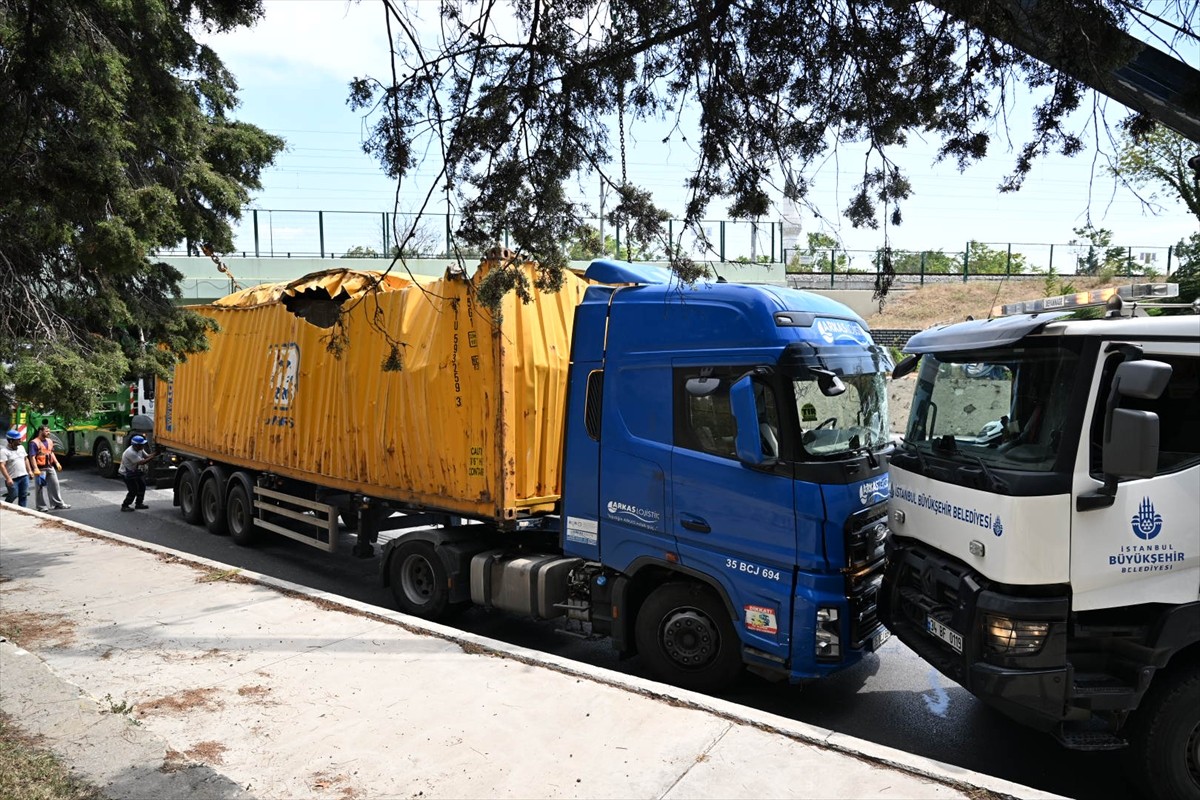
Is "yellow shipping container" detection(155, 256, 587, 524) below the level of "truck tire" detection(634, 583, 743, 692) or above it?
above

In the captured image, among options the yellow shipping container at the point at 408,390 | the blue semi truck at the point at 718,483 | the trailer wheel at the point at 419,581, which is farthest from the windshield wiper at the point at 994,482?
the trailer wheel at the point at 419,581

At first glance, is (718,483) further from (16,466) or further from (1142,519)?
(16,466)

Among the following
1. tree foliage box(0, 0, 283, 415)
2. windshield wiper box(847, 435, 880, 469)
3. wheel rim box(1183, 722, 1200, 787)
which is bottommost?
wheel rim box(1183, 722, 1200, 787)

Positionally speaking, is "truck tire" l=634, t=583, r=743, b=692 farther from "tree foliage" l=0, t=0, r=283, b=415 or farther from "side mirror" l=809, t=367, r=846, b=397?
"tree foliage" l=0, t=0, r=283, b=415

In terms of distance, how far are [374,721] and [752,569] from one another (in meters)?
2.62

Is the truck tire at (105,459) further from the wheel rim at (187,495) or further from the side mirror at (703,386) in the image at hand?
the side mirror at (703,386)

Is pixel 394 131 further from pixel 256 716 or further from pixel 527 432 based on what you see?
pixel 256 716

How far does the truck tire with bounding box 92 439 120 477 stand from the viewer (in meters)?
18.5

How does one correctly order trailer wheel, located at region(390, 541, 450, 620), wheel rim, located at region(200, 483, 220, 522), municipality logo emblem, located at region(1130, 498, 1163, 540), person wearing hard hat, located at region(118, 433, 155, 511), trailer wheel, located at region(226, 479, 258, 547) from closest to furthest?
1. municipality logo emblem, located at region(1130, 498, 1163, 540)
2. trailer wheel, located at region(390, 541, 450, 620)
3. trailer wheel, located at region(226, 479, 258, 547)
4. wheel rim, located at region(200, 483, 220, 522)
5. person wearing hard hat, located at region(118, 433, 155, 511)

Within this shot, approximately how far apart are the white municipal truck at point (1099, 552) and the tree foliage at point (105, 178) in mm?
5651

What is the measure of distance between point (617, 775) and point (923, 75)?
427 cm

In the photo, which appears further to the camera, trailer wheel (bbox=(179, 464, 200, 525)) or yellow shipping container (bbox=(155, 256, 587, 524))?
trailer wheel (bbox=(179, 464, 200, 525))

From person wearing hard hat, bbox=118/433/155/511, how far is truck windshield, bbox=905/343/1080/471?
43.2ft

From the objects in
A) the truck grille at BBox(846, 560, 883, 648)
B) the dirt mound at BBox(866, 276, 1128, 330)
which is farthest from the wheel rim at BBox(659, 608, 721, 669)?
the dirt mound at BBox(866, 276, 1128, 330)
